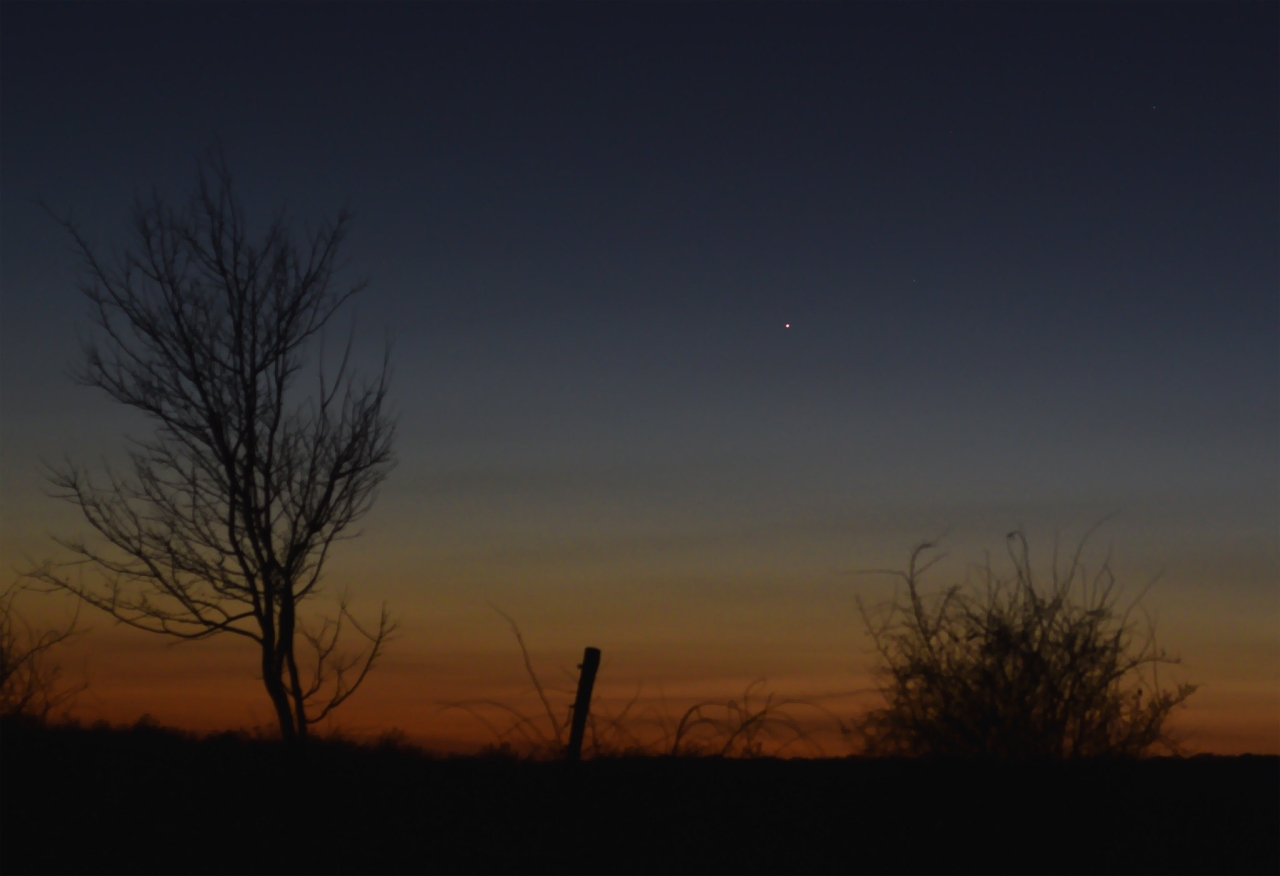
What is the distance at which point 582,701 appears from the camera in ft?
34.8

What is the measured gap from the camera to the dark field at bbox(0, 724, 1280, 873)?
9406mm

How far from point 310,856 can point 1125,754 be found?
7331mm

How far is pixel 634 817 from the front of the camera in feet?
33.0

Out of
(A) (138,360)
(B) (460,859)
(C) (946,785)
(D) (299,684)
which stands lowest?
(B) (460,859)

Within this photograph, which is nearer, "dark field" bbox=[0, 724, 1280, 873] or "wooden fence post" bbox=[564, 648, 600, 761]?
"dark field" bbox=[0, 724, 1280, 873]

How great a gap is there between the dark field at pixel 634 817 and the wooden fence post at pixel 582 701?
251 mm

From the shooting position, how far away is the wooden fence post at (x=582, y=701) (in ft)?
34.5

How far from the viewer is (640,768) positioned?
432 inches

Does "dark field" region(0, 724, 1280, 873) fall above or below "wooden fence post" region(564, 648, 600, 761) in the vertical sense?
below

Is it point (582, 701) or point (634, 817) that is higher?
point (582, 701)

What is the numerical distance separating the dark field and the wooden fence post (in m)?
0.25

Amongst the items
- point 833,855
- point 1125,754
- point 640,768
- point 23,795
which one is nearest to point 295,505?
point 23,795

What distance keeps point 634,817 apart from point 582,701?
1.10 metres

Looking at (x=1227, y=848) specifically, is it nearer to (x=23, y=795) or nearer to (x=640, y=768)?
(x=640, y=768)
